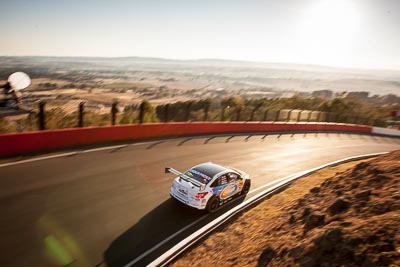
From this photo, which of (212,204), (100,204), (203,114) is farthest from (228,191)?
(203,114)

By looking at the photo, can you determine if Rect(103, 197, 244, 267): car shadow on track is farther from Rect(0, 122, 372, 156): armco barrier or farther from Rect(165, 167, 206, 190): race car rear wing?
Rect(0, 122, 372, 156): armco barrier

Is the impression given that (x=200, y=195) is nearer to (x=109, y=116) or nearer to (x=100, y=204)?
(x=100, y=204)

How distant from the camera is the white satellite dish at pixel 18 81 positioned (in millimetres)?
14227

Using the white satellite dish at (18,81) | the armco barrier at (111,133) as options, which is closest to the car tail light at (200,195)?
the armco barrier at (111,133)

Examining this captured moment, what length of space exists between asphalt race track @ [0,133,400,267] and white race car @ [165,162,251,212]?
441 mm

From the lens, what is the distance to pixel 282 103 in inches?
2371

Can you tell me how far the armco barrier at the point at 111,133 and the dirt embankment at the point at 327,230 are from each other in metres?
9.17

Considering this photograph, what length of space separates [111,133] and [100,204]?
24.1 feet

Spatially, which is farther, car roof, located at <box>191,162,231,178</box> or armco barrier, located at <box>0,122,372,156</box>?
armco barrier, located at <box>0,122,372,156</box>

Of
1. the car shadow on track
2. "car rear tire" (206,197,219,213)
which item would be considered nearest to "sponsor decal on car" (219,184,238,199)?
"car rear tire" (206,197,219,213)

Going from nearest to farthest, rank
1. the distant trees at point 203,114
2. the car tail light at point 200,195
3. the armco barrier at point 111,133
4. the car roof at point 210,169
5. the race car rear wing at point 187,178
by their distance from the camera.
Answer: the car tail light at point 200,195 < the race car rear wing at point 187,178 < the car roof at point 210,169 < the armco barrier at point 111,133 < the distant trees at point 203,114

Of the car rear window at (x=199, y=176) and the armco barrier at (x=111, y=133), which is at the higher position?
the car rear window at (x=199, y=176)

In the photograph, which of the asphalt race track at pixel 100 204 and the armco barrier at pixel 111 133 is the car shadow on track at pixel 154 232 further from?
the armco barrier at pixel 111 133

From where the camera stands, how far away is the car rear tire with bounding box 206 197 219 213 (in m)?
9.88
